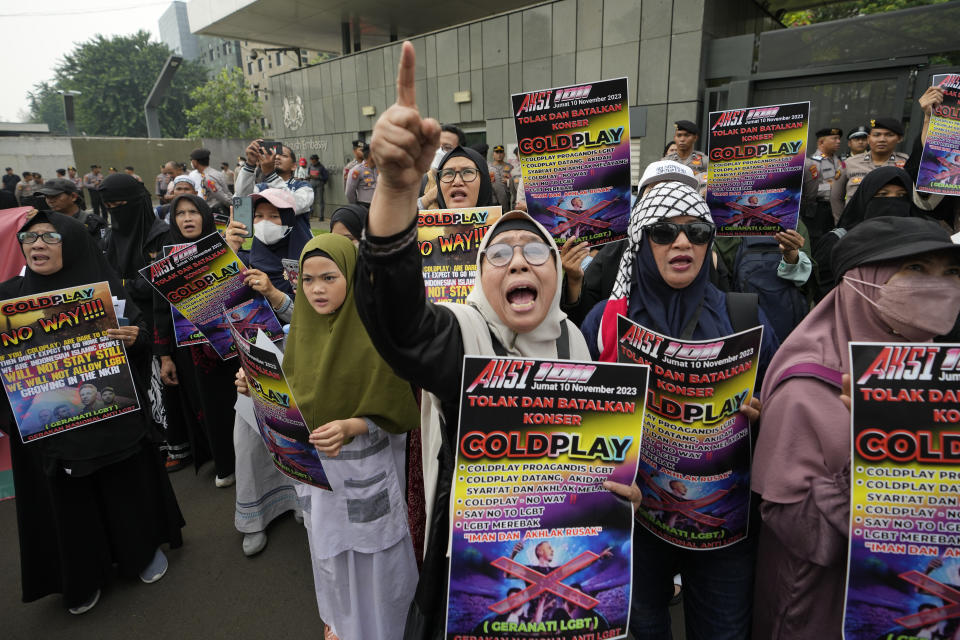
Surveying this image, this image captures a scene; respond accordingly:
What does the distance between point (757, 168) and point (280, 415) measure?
2.70 metres

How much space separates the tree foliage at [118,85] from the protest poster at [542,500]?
66047 mm

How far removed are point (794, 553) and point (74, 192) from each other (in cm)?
630

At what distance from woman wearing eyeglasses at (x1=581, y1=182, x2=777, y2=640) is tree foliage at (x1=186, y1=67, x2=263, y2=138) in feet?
143

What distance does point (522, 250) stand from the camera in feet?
5.56

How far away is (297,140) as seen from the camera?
22.3 m

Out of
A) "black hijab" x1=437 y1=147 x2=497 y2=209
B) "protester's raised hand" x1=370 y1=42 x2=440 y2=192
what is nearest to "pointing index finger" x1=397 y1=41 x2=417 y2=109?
"protester's raised hand" x1=370 y1=42 x2=440 y2=192

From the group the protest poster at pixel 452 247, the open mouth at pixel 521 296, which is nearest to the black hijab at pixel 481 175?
the protest poster at pixel 452 247

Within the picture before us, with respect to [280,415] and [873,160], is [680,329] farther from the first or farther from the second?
[873,160]

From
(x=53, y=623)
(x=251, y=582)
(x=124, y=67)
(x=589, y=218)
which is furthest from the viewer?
(x=124, y=67)

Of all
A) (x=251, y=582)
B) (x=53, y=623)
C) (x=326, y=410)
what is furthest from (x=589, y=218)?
(x=53, y=623)

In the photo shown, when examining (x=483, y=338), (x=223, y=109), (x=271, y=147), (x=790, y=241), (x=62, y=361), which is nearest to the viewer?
(x=483, y=338)

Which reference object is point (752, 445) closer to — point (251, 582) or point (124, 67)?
point (251, 582)

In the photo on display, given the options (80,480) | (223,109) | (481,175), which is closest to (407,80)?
(481,175)

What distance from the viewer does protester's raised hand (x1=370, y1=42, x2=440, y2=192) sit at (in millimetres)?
1136
